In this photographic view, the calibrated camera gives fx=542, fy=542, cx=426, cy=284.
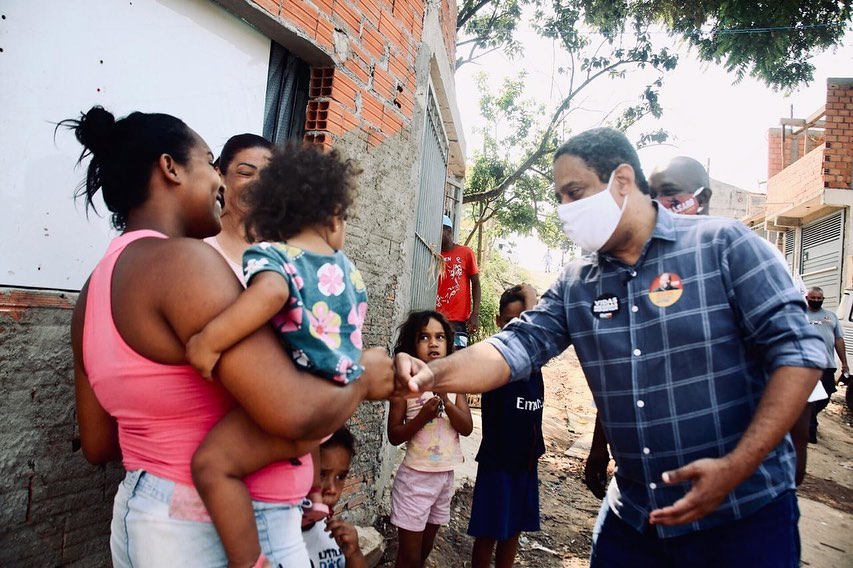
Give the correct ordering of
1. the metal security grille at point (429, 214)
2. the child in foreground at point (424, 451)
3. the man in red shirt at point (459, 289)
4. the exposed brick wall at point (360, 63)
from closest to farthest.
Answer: the exposed brick wall at point (360, 63)
the child in foreground at point (424, 451)
the metal security grille at point (429, 214)
the man in red shirt at point (459, 289)

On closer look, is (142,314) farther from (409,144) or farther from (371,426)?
(409,144)

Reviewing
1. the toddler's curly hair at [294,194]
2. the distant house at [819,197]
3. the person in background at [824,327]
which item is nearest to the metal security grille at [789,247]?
the distant house at [819,197]

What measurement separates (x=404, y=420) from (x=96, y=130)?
2.19 m

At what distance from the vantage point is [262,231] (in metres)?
1.49

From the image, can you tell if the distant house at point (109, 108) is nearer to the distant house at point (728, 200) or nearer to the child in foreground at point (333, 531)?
the child in foreground at point (333, 531)

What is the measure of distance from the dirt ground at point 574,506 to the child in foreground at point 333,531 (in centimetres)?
135

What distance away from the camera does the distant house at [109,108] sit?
1.89m

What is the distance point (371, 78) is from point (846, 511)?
251 inches

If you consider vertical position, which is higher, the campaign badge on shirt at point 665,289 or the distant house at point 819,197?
the distant house at point 819,197

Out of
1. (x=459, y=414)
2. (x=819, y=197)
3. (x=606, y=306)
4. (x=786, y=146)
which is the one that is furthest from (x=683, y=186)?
(x=786, y=146)

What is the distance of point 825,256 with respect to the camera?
13.0 meters

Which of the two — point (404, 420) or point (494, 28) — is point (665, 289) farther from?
point (494, 28)

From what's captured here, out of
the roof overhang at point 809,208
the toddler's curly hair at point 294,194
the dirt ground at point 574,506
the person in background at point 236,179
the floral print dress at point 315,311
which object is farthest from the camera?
the roof overhang at point 809,208

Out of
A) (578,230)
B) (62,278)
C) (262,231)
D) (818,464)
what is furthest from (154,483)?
(818,464)
